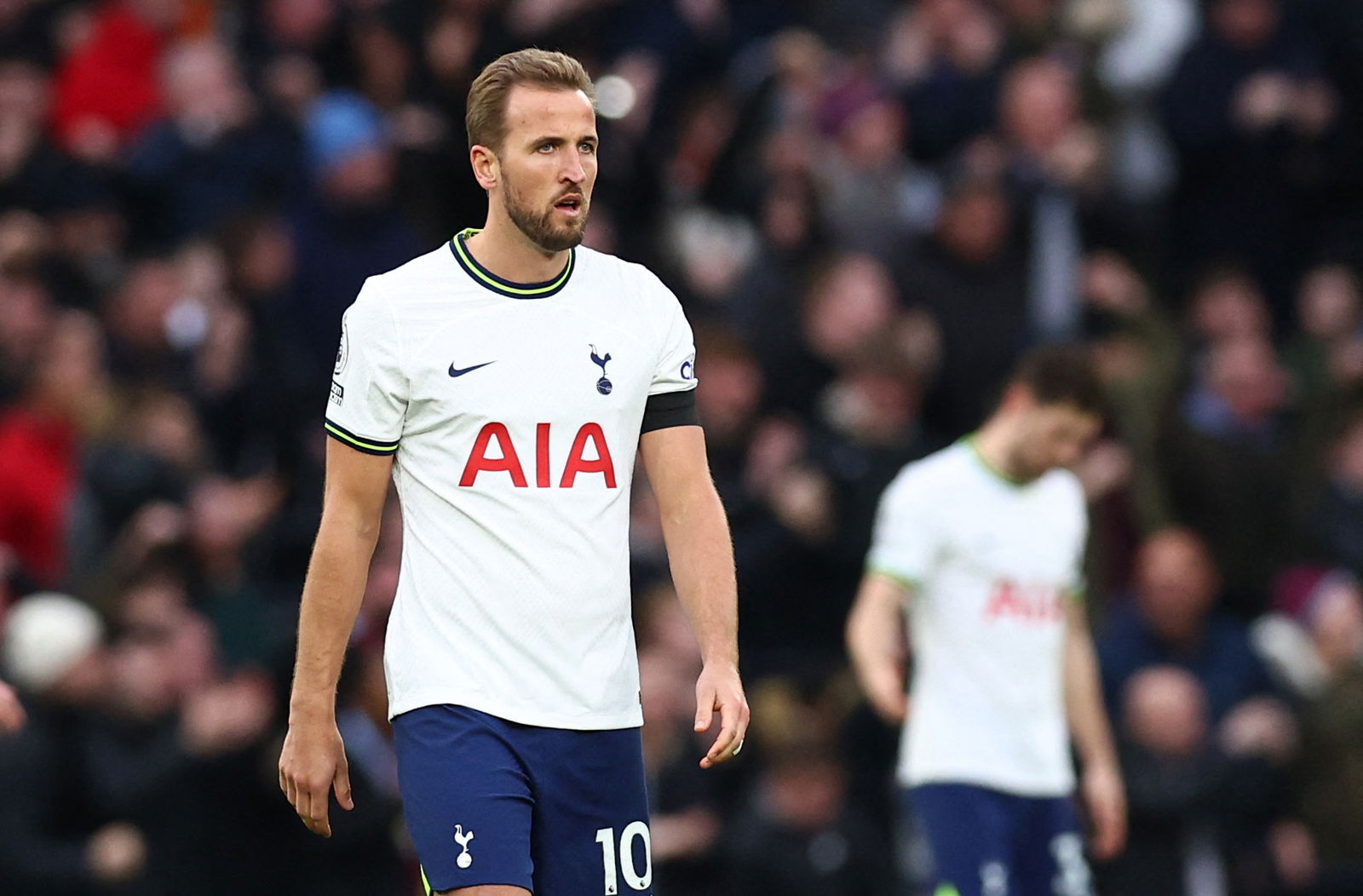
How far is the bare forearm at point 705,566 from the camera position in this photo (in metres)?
6.07

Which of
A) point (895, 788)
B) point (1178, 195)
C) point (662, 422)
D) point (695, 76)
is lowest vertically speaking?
point (895, 788)

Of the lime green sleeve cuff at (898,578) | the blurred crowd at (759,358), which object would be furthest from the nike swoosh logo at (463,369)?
the blurred crowd at (759,358)

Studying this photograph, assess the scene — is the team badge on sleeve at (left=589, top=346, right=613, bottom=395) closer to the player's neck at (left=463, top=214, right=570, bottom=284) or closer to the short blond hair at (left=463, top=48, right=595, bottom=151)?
the player's neck at (left=463, top=214, right=570, bottom=284)

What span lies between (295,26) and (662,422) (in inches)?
339

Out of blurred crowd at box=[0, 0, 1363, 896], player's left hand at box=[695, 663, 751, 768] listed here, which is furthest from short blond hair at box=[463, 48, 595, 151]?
blurred crowd at box=[0, 0, 1363, 896]

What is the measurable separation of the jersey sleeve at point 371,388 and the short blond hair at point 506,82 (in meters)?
0.53

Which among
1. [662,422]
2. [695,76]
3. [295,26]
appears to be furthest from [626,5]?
[662,422]

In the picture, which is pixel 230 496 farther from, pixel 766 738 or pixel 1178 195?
pixel 1178 195

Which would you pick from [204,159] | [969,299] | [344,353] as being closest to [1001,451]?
[344,353]

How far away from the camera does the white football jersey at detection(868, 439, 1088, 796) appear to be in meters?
8.76

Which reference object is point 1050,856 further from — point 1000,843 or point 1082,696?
point 1082,696

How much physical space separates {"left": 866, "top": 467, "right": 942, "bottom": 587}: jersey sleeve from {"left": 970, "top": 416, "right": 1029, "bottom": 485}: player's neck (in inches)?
11.5

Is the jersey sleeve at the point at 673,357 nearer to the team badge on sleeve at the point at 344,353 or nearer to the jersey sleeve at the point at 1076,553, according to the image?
the team badge on sleeve at the point at 344,353

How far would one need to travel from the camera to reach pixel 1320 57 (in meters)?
14.4
